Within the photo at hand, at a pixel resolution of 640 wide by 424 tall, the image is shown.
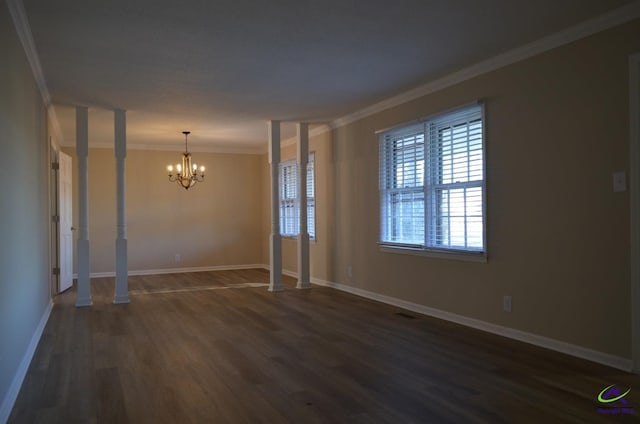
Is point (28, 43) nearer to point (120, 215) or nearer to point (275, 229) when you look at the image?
point (120, 215)

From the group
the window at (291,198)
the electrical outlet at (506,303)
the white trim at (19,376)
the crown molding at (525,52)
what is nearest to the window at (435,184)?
the crown molding at (525,52)

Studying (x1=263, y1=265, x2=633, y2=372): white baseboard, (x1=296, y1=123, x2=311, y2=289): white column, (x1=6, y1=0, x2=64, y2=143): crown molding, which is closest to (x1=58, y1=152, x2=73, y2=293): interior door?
(x1=6, y1=0, x2=64, y2=143): crown molding

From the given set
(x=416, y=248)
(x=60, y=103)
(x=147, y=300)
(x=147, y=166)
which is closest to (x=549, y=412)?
(x=416, y=248)

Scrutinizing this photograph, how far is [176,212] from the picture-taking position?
9562 mm

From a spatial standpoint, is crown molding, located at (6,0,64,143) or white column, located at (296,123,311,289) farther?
white column, located at (296,123,311,289)

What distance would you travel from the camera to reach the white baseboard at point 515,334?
3.48 m

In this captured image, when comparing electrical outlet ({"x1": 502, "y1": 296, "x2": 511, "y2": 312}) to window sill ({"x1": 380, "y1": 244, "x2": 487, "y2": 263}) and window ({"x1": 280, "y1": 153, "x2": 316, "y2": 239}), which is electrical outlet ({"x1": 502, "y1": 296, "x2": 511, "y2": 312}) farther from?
window ({"x1": 280, "y1": 153, "x2": 316, "y2": 239})

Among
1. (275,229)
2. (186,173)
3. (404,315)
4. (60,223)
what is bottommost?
(404,315)

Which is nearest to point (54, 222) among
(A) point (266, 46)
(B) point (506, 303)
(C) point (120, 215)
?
(C) point (120, 215)

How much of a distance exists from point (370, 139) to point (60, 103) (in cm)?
378

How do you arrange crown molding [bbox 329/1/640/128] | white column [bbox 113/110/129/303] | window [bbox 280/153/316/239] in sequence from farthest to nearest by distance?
window [bbox 280/153/316/239], white column [bbox 113/110/129/303], crown molding [bbox 329/1/640/128]

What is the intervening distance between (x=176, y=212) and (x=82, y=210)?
3510 mm

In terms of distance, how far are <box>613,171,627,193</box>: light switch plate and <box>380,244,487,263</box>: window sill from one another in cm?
135

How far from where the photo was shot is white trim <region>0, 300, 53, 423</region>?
106 inches
